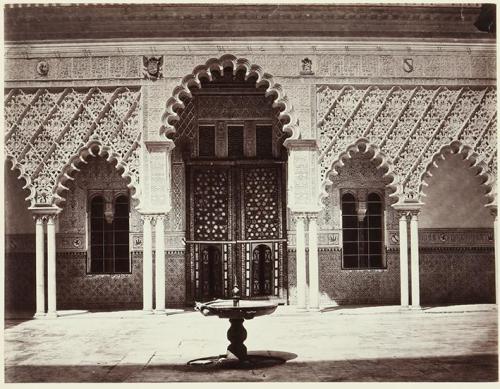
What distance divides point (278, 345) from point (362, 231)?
5.58 metres

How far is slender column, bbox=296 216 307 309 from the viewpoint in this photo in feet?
38.5

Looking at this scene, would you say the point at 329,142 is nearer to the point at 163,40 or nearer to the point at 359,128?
the point at 359,128

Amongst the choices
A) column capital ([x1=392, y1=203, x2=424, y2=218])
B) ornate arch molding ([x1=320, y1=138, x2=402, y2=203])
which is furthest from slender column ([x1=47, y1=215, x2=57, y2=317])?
column capital ([x1=392, y1=203, x2=424, y2=218])

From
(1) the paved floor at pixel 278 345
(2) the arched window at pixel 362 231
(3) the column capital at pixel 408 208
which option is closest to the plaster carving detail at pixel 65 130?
(1) the paved floor at pixel 278 345

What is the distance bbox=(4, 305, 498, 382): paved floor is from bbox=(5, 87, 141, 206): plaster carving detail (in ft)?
8.05

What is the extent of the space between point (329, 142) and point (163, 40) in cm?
322

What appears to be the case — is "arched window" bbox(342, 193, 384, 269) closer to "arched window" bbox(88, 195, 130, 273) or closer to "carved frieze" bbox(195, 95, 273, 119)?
"carved frieze" bbox(195, 95, 273, 119)

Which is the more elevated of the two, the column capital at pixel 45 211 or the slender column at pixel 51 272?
the column capital at pixel 45 211

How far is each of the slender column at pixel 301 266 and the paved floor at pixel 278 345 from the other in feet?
0.79

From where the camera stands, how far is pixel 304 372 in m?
6.80

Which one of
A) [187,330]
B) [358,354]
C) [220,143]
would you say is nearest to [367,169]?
[220,143]

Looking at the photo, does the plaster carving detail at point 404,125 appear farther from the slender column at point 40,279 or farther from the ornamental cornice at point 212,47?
the slender column at point 40,279

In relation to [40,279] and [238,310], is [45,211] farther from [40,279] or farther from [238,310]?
[238,310]

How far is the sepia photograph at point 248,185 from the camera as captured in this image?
920cm
